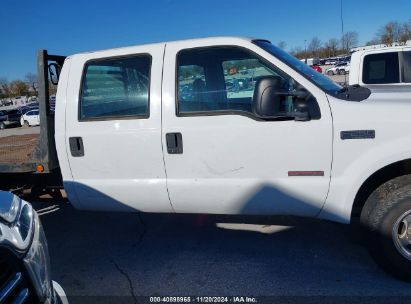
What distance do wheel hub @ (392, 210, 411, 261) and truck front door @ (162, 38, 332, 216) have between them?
0.60m

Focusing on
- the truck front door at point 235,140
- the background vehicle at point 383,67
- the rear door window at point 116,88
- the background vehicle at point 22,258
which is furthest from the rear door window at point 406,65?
the background vehicle at point 22,258

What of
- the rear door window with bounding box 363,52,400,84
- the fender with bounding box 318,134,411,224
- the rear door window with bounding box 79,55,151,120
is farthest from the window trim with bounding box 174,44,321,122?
the rear door window with bounding box 363,52,400,84

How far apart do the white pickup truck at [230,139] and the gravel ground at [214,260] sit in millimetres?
472

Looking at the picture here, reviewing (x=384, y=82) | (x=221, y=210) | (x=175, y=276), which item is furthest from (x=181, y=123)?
(x=384, y=82)

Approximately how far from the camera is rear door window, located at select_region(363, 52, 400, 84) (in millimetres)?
6895

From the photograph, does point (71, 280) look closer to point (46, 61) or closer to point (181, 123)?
Answer: point (181, 123)

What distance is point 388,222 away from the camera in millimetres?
2957

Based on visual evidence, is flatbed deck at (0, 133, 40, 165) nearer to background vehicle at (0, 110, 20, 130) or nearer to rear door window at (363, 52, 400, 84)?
rear door window at (363, 52, 400, 84)

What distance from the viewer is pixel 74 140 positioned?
362 cm

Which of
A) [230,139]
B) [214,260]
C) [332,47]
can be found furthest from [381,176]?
[332,47]

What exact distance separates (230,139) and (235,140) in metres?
0.04

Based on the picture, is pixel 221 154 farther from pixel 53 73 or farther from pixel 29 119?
pixel 29 119

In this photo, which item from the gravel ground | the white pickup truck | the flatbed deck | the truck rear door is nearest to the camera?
the white pickup truck

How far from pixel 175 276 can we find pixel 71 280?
1.01m
